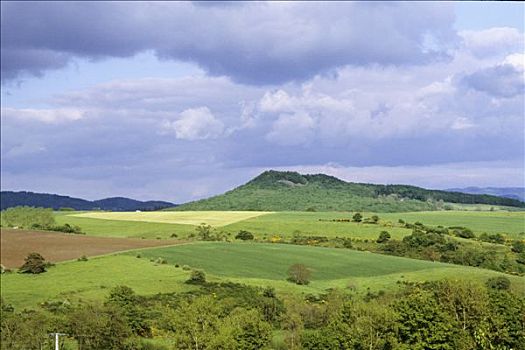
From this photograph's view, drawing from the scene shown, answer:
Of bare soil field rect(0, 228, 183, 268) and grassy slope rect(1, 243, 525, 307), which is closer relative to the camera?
grassy slope rect(1, 243, 525, 307)

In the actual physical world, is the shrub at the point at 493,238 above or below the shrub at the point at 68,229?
below

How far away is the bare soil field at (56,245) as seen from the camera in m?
127

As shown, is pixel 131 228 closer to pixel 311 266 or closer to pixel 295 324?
pixel 311 266

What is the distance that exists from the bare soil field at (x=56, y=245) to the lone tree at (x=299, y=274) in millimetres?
34986

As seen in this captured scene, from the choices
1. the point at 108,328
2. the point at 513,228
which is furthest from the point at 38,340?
the point at 513,228

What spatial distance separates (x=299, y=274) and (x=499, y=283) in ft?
100

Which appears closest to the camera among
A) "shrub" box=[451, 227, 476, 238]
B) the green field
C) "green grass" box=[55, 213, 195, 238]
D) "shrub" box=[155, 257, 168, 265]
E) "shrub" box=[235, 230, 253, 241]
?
"shrub" box=[155, 257, 168, 265]

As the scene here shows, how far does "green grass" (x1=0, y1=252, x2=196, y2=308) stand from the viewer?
101 meters

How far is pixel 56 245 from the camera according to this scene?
136125 millimetres

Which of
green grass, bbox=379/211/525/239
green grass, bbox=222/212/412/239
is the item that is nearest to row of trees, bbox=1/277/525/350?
green grass, bbox=379/211/525/239

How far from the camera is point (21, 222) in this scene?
19600 centimetres

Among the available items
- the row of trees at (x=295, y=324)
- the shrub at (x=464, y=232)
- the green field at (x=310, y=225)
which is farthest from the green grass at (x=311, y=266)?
the green field at (x=310, y=225)

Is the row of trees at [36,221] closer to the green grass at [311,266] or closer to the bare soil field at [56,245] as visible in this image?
the bare soil field at [56,245]

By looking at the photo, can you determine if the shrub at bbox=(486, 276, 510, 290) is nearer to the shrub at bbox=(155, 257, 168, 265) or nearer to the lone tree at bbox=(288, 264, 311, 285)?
the lone tree at bbox=(288, 264, 311, 285)
